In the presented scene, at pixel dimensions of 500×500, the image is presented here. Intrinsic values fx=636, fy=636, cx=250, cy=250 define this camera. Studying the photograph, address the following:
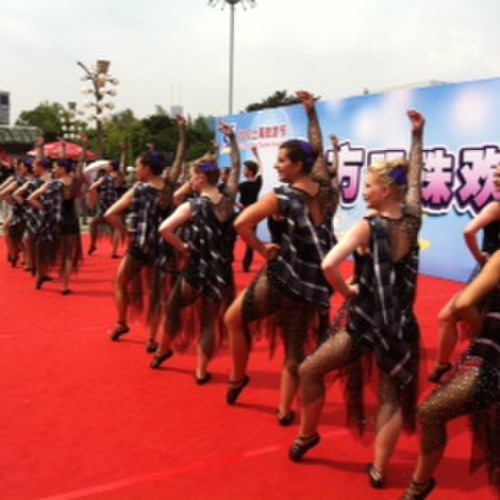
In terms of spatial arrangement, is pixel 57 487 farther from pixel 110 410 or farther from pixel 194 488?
pixel 110 410

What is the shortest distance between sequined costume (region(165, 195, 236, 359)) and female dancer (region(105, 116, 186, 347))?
2.28 feet

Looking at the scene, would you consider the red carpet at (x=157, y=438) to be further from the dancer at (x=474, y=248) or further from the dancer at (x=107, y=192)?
the dancer at (x=107, y=192)

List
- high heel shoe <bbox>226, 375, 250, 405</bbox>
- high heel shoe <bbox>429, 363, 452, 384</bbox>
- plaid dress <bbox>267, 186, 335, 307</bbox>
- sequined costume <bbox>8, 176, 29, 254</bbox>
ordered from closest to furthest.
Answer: plaid dress <bbox>267, 186, 335, 307</bbox>, high heel shoe <bbox>226, 375, 250, 405</bbox>, high heel shoe <bbox>429, 363, 452, 384</bbox>, sequined costume <bbox>8, 176, 29, 254</bbox>

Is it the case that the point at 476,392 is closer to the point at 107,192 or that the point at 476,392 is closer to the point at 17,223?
the point at 17,223

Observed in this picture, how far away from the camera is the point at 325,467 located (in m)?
3.81

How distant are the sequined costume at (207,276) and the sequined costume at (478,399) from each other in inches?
99.3

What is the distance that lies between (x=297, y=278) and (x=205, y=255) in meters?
1.33

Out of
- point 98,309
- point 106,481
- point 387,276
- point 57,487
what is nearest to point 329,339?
point 387,276

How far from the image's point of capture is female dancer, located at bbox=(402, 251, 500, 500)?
2.82 metres

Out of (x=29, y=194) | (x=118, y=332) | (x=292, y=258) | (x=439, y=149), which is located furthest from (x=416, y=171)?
(x=439, y=149)

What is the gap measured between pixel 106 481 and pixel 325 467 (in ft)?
4.20

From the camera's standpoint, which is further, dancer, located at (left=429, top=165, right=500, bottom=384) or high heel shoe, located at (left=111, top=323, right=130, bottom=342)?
high heel shoe, located at (left=111, top=323, right=130, bottom=342)

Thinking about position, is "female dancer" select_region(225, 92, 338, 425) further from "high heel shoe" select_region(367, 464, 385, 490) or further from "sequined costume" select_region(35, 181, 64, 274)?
"sequined costume" select_region(35, 181, 64, 274)

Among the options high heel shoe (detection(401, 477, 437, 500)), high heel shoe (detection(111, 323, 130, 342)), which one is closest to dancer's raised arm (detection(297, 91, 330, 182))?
high heel shoe (detection(401, 477, 437, 500))
